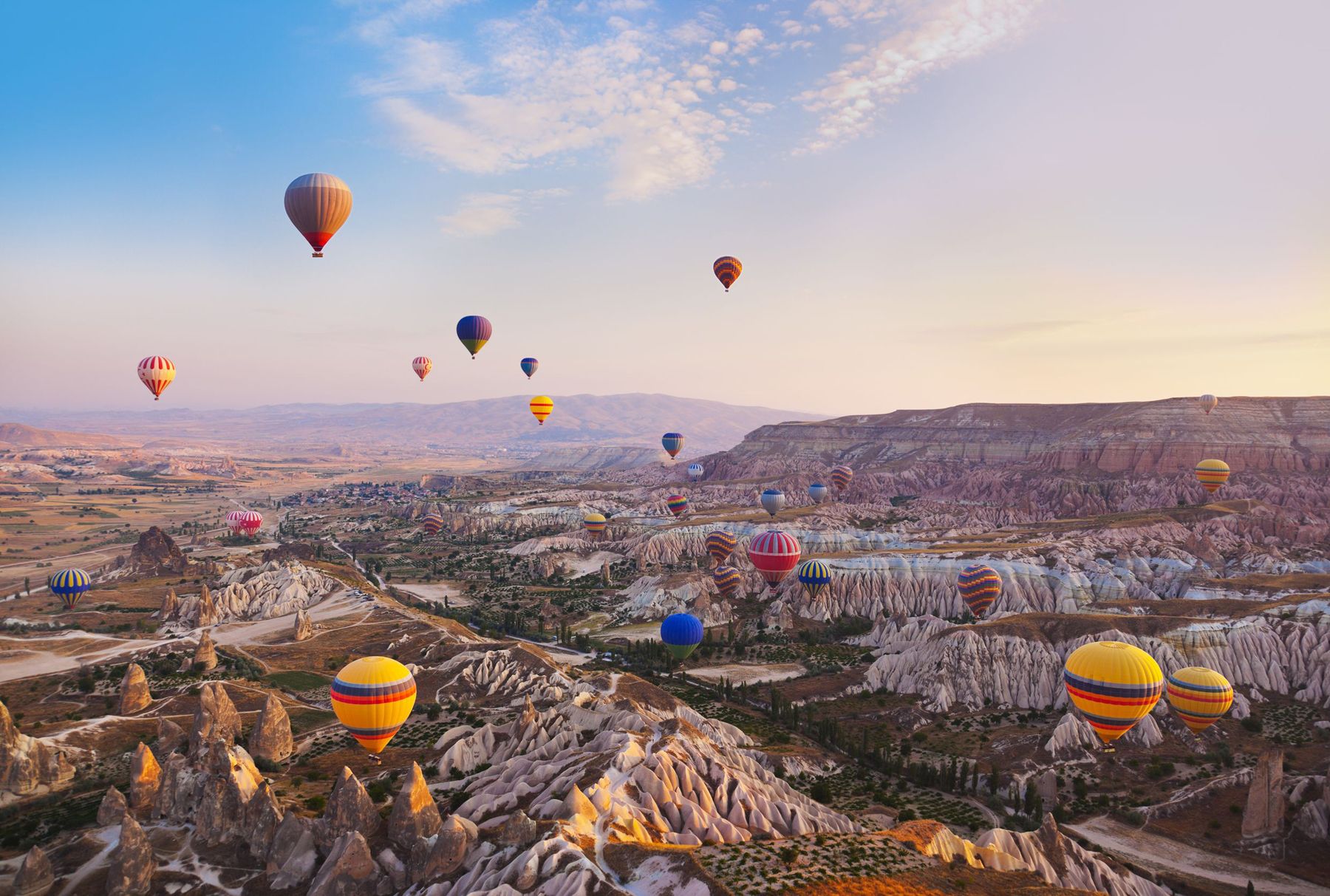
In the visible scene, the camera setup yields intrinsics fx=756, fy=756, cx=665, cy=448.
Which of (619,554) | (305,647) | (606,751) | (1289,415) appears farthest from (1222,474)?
(305,647)

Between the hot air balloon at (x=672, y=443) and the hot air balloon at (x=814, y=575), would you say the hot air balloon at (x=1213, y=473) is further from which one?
the hot air balloon at (x=672, y=443)

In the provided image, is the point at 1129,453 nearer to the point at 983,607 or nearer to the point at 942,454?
the point at 942,454

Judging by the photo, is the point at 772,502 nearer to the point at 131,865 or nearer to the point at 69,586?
the point at 69,586

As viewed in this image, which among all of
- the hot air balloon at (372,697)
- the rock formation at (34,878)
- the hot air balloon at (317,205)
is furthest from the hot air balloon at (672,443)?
the rock formation at (34,878)

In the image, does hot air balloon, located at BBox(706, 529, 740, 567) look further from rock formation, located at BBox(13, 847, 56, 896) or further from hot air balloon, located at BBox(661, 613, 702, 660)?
rock formation, located at BBox(13, 847, 56, 896)

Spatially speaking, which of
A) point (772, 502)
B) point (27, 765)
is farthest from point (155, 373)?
point (772, 502)
